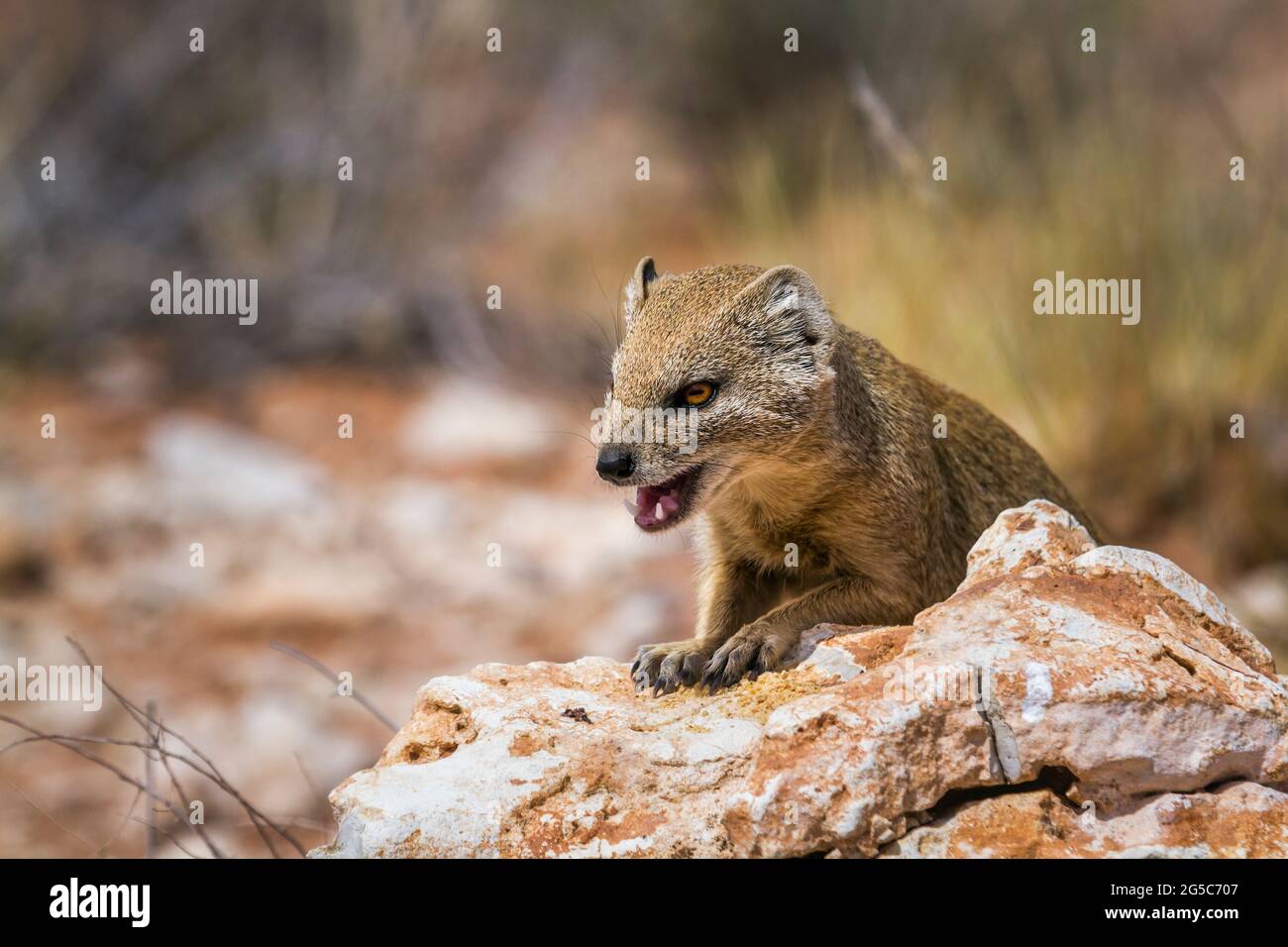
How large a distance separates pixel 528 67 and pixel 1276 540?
13712 millimetres

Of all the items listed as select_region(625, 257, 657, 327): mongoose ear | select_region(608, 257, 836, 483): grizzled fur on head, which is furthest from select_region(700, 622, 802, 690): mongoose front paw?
select_region(625, 257, 657, 327): mongoose ear

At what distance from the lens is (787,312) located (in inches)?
193

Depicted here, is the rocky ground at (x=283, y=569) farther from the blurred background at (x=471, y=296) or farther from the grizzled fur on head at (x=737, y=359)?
the grizzled fur on head at (x=737, y=359)

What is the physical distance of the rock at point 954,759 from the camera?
3.39 meters

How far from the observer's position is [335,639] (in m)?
10.2

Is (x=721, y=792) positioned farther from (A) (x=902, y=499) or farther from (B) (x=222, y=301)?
(B) (x=222, y=301)

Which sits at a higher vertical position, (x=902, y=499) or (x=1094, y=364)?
(x=1094, y=364)

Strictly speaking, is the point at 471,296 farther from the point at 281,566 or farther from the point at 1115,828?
the point at 1115,828

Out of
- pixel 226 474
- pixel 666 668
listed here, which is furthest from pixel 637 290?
pixel 226 474

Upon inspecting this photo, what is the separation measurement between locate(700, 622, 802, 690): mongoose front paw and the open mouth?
46cm

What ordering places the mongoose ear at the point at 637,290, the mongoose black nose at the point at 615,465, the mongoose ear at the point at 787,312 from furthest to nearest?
the mongoose ear at the point at 637,290, the mongoose ear at the point at 787,312, the mongoose black nose at the point at 615,465

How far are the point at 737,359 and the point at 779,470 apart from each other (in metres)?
0.41

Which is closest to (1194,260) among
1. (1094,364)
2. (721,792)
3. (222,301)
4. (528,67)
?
(1094,364)

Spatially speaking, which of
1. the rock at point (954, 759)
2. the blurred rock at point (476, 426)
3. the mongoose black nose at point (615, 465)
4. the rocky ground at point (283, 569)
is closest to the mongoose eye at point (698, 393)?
the mongoose black nose at point (615, 465)
